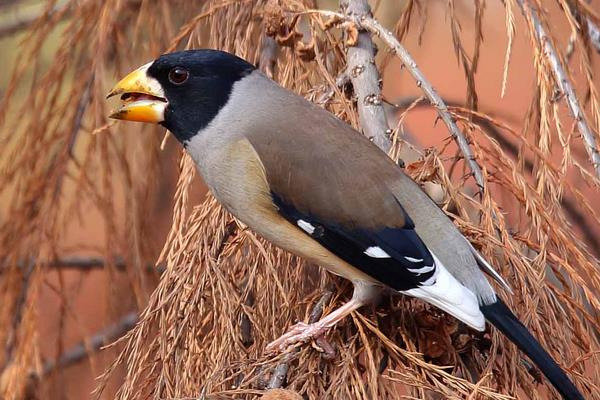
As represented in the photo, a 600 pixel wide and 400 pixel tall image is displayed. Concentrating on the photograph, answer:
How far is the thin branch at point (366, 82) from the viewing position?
259 cm

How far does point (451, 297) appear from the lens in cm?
234

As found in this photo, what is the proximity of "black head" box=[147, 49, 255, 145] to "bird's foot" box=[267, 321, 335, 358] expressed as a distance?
611 mm

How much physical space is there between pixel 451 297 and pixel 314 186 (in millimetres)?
420

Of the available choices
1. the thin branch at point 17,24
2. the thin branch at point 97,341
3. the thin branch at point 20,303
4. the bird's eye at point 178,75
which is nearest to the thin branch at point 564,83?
the bird's eye at point 178,75

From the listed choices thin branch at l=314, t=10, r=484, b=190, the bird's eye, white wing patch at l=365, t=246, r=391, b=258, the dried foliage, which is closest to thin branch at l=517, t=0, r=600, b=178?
the dried foliage

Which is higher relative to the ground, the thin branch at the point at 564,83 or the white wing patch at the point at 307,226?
the thin branch at the point at 564,83

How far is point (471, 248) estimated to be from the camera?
Answer: 8.25ft

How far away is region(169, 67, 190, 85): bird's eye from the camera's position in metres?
2.64

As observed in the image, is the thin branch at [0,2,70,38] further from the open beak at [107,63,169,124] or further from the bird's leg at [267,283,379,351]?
the bird's leg at [267,283,379,351]

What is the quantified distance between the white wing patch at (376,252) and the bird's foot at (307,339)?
261mm

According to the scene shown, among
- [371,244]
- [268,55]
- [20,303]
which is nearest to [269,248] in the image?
[371,244]

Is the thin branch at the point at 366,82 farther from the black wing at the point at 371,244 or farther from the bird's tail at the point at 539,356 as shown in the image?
the bird's tail at the point at 539,356

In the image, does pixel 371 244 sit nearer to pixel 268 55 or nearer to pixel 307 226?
pixel 307 226

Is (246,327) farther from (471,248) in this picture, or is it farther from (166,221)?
(166,221)
